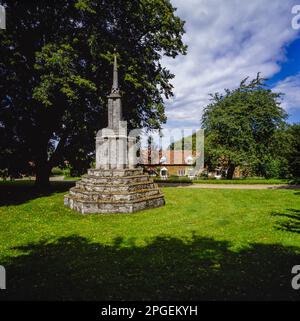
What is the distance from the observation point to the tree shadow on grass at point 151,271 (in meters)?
5.90

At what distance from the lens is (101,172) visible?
16.4 meters

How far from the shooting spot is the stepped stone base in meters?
14.4

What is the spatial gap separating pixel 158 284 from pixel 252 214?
908cm

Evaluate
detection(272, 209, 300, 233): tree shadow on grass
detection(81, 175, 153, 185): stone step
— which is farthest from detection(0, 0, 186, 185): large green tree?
detection(272, 209, 300, 233): tree shadow on grass

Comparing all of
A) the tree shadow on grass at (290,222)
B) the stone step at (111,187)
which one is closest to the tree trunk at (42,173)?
the stone step at (111,187)

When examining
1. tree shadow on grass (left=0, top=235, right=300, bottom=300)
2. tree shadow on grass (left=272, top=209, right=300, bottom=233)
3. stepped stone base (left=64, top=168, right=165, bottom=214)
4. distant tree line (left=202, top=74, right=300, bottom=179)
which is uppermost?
distant tree line (left=202, top=74, right=300, bottom=179)

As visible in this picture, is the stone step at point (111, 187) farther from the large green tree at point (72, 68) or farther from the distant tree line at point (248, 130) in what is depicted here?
the distant tree line at point (248, 130)

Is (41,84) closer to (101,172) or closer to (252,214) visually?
(101,172)

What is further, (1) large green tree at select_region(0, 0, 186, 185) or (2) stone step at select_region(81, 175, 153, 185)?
(1) large green tree at select_region(0, 0, 186, 185)

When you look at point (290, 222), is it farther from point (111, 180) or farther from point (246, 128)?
point (246, 128)

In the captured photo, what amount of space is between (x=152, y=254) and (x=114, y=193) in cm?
701

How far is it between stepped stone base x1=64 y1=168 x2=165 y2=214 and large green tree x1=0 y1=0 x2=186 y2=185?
299 inches

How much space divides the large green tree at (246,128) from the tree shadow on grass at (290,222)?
20.9 meters

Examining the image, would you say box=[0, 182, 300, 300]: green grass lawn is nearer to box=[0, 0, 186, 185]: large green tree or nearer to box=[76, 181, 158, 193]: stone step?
box=[76, 181, 158, 193]: stone step
